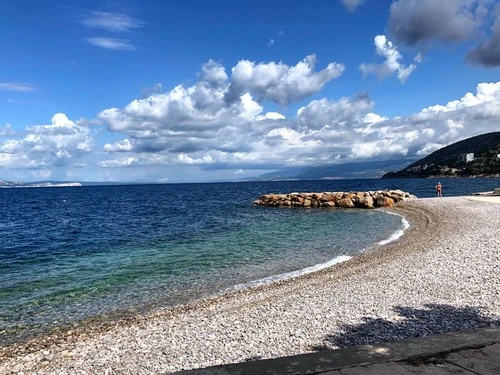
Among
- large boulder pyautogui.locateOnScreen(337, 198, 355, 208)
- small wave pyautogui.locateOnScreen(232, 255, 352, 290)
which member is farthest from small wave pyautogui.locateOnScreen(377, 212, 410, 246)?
large boulder pyautogui.locateOnScreen(337, 198, 355, 208)

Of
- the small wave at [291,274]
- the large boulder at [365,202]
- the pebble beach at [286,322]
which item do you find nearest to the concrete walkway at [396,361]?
the pebble beach at [286,322]

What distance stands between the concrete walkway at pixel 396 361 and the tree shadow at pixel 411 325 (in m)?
3.18

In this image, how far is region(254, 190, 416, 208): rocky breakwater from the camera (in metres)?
53.6

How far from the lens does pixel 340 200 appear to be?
56.2 metres

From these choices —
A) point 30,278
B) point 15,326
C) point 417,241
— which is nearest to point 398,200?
point 417,241

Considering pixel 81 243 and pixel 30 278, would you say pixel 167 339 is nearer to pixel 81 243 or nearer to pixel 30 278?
pixel 30 278

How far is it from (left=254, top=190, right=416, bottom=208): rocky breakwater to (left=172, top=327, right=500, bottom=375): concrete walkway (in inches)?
1926

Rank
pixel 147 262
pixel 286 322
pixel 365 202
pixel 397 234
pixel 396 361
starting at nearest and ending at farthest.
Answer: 1. pixel 396 361
2. pixel 286 322
3. pixel 147 262
4. pixel 397 234
5. pixel 365 202

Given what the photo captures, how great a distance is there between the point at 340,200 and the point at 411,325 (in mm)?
47543

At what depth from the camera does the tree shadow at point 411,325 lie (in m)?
8.83

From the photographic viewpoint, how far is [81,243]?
30.5m

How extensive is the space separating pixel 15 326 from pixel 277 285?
8.99 meters

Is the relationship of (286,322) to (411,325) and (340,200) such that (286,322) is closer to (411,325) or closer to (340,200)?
(411,325)

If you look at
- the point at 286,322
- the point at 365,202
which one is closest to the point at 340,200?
the point at 365,202
